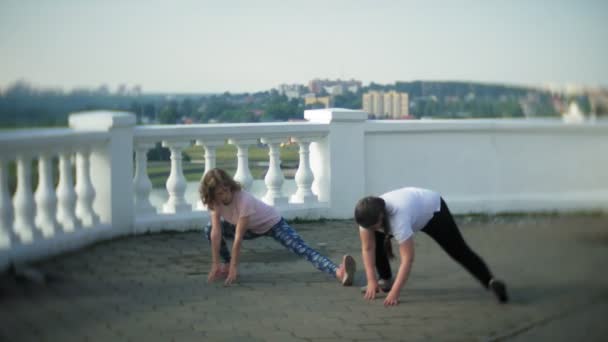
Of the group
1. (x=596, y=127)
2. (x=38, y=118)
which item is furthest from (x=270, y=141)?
(x=38, y=118)

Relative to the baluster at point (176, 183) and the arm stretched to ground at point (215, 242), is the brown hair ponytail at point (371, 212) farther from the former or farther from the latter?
the baluster at point (176, 183)

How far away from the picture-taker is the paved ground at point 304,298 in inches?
186

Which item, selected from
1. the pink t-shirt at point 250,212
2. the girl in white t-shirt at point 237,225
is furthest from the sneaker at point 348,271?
the pink t-shirt at point 250,212

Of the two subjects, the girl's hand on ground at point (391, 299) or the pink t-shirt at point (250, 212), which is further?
the pink t-shirt at point (250, 212)

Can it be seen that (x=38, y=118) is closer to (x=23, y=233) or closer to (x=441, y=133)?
(x=23, y=233)

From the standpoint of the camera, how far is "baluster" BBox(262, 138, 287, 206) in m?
8.43

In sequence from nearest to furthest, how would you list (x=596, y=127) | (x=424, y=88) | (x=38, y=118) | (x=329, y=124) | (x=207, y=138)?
(x=38, y=118) → (x=596, y=127) → (x=424, y=88) → (x=207, y=138) → (x=329, y=124)

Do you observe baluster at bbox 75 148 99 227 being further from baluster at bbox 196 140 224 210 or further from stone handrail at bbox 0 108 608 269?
baluster at bbox 196 140 224 210

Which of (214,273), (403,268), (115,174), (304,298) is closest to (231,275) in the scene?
(214,273)

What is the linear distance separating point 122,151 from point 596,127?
164 inches

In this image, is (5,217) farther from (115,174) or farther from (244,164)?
(244,164)

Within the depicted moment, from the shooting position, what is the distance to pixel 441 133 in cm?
877

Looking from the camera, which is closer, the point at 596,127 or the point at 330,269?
the point at 596,127

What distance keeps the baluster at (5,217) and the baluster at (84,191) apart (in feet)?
4.20
